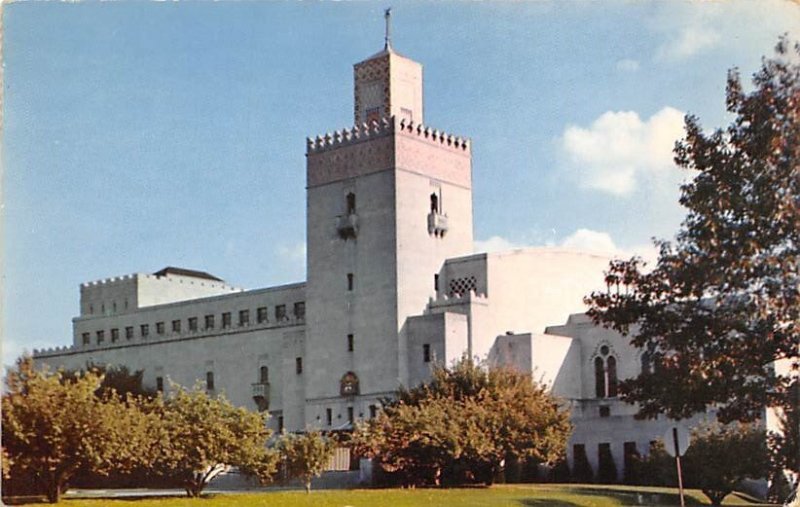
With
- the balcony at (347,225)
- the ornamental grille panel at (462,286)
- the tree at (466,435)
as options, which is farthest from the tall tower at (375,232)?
the tree at (466,435)

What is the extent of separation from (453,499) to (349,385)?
2363 cm

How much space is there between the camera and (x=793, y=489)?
26.9 metres

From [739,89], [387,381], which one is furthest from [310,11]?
[387,381]

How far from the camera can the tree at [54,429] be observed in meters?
26.9

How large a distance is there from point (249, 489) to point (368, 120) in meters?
22.5

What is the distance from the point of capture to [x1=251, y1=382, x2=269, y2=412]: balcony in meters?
61.2

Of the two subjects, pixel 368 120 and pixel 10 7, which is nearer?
pixel 10 7

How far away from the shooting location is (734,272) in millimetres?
25406

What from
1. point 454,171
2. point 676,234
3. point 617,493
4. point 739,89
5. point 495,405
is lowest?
point 617,493

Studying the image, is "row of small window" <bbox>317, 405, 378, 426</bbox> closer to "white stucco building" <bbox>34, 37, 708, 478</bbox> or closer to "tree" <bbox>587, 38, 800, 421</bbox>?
"white stucco building" <bbox>34, 37, 708, 478</bbox>

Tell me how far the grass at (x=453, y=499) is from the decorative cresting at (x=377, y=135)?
68.2 feet

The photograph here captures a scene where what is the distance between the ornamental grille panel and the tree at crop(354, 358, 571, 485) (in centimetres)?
1396

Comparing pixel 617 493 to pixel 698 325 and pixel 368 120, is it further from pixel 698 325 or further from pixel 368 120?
pixel 368 120

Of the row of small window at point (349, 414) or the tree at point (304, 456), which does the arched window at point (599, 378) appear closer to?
the row of small window at point (349, 414)
